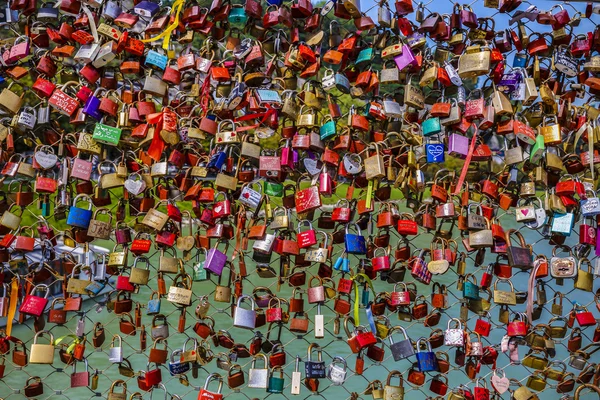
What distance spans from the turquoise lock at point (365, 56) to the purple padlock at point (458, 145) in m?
0.44

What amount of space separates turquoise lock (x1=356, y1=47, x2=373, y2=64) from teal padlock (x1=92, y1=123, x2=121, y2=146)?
0.97m

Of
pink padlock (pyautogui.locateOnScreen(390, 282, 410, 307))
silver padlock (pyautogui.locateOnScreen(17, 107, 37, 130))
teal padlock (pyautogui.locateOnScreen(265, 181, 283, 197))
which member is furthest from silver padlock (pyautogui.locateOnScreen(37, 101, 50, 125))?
pink padlock (pyautogui.locateOnScreen(390, 282, 410, 307))

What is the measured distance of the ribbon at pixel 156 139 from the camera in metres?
2.41

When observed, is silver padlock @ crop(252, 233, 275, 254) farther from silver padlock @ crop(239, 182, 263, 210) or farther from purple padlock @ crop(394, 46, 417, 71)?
purple padlock @ crop(394, 46, 417, 71)

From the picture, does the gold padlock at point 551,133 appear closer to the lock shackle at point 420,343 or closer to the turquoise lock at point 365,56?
the turquoise lock at point 365,56

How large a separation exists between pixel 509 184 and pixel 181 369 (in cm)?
146

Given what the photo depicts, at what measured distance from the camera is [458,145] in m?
2.39

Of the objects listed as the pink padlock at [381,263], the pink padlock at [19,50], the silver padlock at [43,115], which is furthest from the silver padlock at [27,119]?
the pink padlock at [381,263]

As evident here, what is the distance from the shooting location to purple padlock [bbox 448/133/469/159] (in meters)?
2.38

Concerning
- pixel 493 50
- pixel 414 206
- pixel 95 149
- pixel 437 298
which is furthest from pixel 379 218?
pixel 95 149

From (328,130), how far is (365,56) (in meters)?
0.34

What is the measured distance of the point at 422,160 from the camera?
98.9 inches

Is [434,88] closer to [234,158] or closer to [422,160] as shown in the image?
[422,160]

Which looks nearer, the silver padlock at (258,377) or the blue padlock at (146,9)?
the silver padlock at (258,377)
